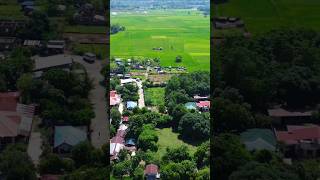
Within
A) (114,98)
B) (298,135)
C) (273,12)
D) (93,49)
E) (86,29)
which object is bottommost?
(298,135)

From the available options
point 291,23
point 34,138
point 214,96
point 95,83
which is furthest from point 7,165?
point 291,23

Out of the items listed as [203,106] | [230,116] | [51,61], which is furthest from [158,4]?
[230,116]

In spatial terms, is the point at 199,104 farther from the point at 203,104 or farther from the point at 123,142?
the point at 123,142

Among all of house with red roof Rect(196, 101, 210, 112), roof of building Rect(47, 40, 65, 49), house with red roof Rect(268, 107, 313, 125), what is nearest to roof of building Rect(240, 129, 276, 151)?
house with red roof Rect(268, 107, 313, 125)

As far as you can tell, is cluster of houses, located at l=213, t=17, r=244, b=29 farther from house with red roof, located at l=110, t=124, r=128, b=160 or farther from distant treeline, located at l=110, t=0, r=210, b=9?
house with red roof, located at l=110, t=124, r=128, b=160

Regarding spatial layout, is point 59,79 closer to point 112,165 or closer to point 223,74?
point 112,165

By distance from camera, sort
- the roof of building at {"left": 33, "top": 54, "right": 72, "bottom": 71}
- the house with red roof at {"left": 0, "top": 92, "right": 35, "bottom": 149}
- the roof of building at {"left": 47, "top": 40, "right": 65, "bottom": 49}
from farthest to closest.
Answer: the roof of building at {"left": 47, "top": 40, "right": 65, "bottom": 49} < the roof of building at {"left": 33, "top": 54, "right": 72, "bottom": 71} < the house with red roof at {"left": 0, "top": 92, "right": 35, "bottom": 149}
